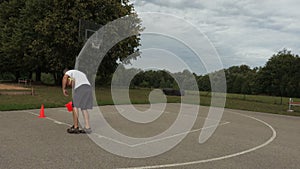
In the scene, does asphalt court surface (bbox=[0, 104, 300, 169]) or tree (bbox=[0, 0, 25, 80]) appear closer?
asphalt court surface (bbox=[0, 104, 300, 169])

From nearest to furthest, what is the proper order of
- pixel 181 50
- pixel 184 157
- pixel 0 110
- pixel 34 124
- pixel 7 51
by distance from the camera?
pixel 184 157 → pixel 34 124 → pixel 181 50 → pixel 0 110 → pixel 7 51

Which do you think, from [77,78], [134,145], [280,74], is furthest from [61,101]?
[280,74]

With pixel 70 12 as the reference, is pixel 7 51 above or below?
below

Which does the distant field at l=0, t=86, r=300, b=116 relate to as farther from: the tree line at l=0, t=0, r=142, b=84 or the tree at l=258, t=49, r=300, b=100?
the tree at l=258, t=49, r=300, b=100

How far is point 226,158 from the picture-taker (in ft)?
16.8

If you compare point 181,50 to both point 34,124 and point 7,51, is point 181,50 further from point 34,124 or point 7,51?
point 7,51

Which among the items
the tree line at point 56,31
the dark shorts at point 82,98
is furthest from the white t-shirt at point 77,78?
the tree line at point 56,31

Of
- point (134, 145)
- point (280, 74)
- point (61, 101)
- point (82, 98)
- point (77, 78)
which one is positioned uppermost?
point (280, 74)

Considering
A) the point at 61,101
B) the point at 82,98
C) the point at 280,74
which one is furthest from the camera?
the point at 280,74

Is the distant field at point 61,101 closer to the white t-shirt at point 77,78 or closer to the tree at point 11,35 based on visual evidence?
the white t-shirt at point 77,78

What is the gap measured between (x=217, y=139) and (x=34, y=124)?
532 centimetres

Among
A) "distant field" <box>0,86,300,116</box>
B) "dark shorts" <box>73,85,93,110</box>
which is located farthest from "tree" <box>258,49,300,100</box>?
"dark shorts" <box>73,85,93,110</box>

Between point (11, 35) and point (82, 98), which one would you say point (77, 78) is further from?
point (11, 35)

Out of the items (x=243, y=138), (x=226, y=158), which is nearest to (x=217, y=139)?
(x=243, y=138)
